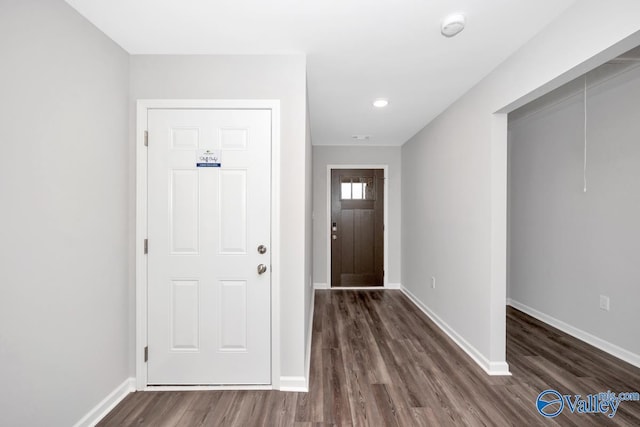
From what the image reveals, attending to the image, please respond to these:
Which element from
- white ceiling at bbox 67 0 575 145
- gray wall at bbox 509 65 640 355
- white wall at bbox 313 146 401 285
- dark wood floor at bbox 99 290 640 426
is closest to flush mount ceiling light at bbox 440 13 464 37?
white ceiling at bbox 67 0 575 145

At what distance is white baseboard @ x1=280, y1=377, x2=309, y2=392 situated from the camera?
2.12 meters

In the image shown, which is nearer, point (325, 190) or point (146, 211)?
point (146, 211)

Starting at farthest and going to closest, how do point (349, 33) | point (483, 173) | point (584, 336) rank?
point (584, 336) < point (483, 173) < point (349, 33)

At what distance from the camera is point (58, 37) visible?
5.16 feet

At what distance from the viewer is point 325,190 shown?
515 centimetres

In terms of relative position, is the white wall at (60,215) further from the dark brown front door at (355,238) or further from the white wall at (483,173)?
the dark brown front door at (355,238)

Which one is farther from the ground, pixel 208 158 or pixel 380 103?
pixel 380 103

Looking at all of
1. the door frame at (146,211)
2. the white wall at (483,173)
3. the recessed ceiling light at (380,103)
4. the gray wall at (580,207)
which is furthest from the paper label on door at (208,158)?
the gray wall at (580,207)

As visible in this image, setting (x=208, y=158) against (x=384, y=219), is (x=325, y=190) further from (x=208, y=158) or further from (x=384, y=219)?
(x=208, y=158)

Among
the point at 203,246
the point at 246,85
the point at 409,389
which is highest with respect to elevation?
the point at 246,85

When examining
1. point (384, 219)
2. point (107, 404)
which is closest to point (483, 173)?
point (384, 219)

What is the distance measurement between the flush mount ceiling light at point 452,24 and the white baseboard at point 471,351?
2.54 m

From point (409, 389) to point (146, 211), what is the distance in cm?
239

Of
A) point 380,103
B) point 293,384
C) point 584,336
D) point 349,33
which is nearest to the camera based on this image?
point 349,33
